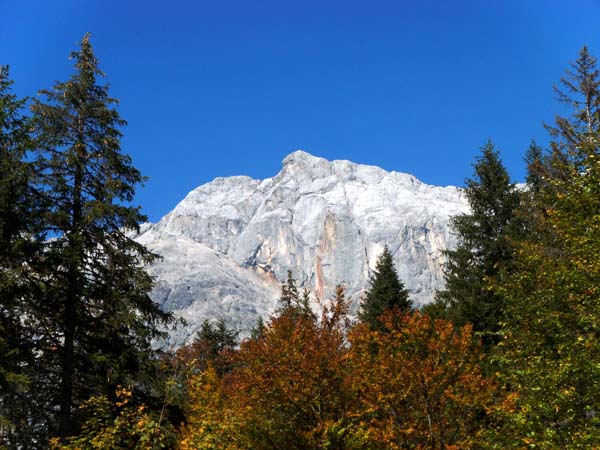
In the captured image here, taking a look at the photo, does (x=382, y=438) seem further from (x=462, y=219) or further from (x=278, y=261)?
(x=278, y=261)

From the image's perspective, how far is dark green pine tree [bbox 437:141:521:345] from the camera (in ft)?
69.4

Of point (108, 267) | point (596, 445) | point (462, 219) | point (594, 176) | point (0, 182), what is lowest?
point (596, 445)

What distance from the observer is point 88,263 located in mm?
13781

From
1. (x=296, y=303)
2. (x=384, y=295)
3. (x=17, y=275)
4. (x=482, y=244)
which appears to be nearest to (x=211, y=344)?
(x=384, y=295)

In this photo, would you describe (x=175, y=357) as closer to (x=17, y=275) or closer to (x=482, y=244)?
(x=17, y=275)

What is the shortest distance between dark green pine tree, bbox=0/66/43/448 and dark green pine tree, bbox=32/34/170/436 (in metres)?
0.41

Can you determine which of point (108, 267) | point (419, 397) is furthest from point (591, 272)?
point (108, 267)

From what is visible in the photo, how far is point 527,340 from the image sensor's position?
1027 cm

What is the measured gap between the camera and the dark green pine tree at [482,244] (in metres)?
21.2

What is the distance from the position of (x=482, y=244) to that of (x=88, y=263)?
16.1m

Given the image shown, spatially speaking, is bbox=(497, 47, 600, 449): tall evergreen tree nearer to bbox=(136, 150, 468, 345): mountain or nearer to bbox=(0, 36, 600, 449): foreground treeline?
bbox=(0, 36, 600, 449): foreground treeline

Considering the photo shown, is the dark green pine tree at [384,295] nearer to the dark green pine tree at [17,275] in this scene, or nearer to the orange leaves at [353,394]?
the orange leaves at [353,394]

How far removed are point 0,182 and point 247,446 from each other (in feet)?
27.5

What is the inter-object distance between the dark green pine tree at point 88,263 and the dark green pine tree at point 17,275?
414mm
